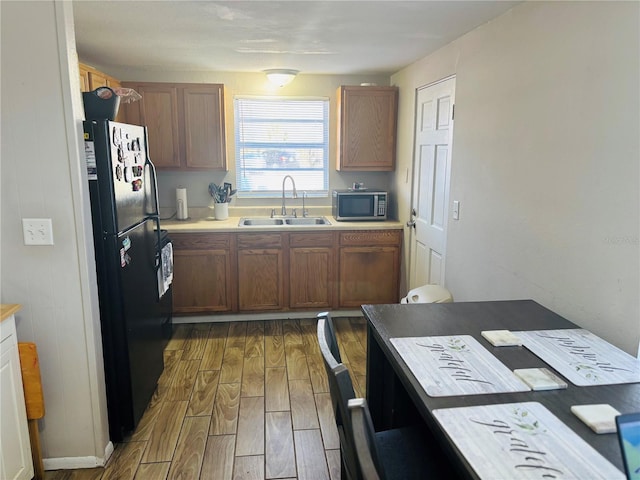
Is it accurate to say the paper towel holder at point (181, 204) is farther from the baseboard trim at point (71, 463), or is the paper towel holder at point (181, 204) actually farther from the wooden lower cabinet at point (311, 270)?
the baseboard trim at point (71, 463)

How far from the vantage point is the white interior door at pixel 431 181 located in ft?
10.2

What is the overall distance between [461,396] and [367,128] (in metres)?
3.25

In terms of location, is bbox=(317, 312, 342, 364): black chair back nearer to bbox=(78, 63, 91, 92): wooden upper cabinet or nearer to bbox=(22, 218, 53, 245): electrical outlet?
bbox=(22, 218, 53, 245): electrical outlet

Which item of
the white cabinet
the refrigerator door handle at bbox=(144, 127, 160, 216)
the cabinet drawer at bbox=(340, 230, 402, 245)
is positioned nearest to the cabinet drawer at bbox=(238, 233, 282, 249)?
the cabinet drawer at bbox=(340, 230, 402, 245)

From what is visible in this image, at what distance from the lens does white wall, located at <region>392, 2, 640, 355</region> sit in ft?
5.23

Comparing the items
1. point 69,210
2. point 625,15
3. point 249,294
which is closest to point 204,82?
point 249,294

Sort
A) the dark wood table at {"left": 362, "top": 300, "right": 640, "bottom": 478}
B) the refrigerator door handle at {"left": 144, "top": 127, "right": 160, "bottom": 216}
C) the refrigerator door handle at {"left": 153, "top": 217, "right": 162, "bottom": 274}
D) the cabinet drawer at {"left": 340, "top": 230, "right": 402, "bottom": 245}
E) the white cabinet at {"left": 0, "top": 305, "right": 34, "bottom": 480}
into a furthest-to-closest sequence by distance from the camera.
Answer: the cabinet drawer at {"left": 340, "top": 230, "right": 402, "bottom": 245}
the refrigerator door handle at {"left": 153, "top": 217, "right": 162, "bottom": 274}
the refrigerator door handle at {"left": 144, "top": 127, "right": 160, "bottom": 216}
the white cabinet at {"left": 0, "top": 305, "right": 34, "bottom": 480}
the dark wood table at {"left": 362, "top": 300, "right": 640, "bottom": 478}

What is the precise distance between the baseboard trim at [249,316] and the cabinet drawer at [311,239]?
0.65 meters

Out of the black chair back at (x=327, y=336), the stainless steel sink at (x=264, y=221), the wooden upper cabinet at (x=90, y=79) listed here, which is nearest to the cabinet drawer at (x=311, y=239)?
the stainless steel sink at (x=264, y=221)

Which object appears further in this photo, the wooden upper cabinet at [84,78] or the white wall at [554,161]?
the wooden upper cabinet at [84,78]

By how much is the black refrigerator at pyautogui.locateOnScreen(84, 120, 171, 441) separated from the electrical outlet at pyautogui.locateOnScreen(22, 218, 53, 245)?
19 cm

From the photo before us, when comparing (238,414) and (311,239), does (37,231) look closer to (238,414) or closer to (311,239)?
(238,414)

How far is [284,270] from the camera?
3.90 m

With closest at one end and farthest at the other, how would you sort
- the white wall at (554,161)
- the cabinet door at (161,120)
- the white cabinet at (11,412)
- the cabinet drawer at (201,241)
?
the white wall at (554,161), the white cabinet at (11,412), the cabinet drawer at (201,241), the cabinet door at (161,120)
